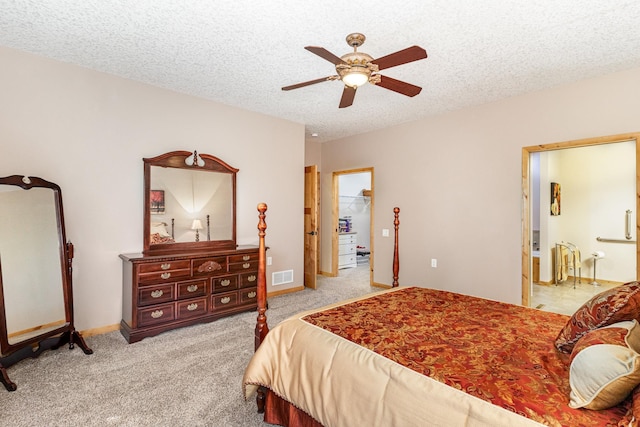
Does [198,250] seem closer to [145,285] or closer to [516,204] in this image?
[145,285]

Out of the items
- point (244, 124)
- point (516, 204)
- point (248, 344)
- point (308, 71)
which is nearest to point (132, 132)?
point (244, 124)

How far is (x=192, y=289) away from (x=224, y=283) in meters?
0.37

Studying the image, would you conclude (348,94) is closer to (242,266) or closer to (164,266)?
(242,266)

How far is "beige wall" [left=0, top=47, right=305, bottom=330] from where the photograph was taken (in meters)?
Result: 2.84

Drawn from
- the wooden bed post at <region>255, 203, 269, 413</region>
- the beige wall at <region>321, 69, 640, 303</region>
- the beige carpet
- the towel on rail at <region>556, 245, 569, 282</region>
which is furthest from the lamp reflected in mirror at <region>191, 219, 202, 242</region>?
the towel on rail at <region>556, 245, 569, 282</region>

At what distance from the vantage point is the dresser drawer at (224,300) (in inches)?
140

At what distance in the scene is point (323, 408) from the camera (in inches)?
59.5

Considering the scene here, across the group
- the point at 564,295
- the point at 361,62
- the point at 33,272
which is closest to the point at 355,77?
the point at 361,62

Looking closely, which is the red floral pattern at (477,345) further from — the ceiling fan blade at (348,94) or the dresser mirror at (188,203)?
the dresser mirror at (188,203)

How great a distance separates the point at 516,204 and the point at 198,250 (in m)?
3.87

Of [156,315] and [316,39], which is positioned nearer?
[316,39]

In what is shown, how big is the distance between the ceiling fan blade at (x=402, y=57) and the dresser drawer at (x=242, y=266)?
2656mm

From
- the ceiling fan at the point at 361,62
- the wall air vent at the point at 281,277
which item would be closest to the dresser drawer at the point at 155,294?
the wall air vent at the point at 281,277

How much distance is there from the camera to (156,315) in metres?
3.16
